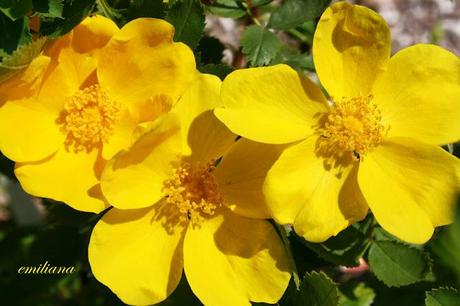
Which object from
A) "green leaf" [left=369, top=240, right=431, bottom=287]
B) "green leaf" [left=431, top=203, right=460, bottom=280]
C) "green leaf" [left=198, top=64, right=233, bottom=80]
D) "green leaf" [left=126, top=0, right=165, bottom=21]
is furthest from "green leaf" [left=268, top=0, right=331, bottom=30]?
"green leaf" [left=431, top=203, right=460, bottom=280]

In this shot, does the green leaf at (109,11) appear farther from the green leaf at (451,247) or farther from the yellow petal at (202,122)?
the green leaf at (451,247)

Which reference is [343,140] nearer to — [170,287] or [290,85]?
[290,85]

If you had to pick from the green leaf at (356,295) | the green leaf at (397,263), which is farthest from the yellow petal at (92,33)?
the green leaf at (356,295)

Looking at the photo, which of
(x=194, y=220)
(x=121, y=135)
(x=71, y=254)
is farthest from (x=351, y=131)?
(x=71, y=254)

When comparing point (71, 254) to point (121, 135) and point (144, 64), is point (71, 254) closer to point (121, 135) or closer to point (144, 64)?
point (121, 135)

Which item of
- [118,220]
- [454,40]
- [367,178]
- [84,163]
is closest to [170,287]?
[118,220]

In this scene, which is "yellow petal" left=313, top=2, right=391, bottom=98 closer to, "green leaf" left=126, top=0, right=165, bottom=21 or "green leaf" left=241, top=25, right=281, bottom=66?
"green leaf" left=241, top=25, right=281, bottom=66
